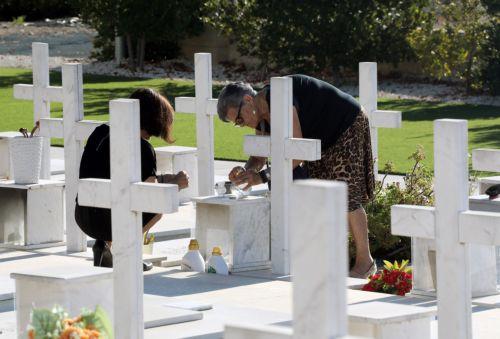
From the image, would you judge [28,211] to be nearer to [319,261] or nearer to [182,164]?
[182,164]

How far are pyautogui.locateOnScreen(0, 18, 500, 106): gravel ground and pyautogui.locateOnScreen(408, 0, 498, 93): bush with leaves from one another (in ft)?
1.15

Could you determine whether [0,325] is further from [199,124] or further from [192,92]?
[192,92]

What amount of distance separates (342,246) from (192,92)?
1907 cm

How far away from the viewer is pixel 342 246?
12.6 feet

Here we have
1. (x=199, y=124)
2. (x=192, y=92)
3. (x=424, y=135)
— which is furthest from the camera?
(x=192, y=92)

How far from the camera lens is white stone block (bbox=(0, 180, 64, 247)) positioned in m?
10.1

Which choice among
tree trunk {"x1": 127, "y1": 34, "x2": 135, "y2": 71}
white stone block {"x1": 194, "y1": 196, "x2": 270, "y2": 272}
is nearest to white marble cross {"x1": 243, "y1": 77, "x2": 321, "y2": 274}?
white stone block {"x1": 194, "y1": 196, "x2": 270, "y2": 272}

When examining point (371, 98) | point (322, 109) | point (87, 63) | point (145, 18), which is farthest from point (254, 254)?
point (87, 63)

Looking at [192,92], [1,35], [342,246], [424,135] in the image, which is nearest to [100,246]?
[342,246]

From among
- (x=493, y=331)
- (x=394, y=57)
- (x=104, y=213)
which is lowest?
(x=493, y=331)

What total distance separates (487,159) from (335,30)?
53.8 feet

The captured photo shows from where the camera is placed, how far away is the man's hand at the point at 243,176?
8906 millimetres

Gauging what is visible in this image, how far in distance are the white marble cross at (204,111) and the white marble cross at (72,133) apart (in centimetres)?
116

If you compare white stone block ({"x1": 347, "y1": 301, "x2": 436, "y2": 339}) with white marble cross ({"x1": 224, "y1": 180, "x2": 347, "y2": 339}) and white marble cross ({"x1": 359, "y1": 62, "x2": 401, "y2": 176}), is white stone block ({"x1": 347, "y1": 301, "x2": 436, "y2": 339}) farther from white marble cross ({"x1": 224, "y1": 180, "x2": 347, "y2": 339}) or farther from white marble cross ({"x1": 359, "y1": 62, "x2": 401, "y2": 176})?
white marble cross ({"x1": 359, "y1": 62, "x2": 401, "y2": 176})
